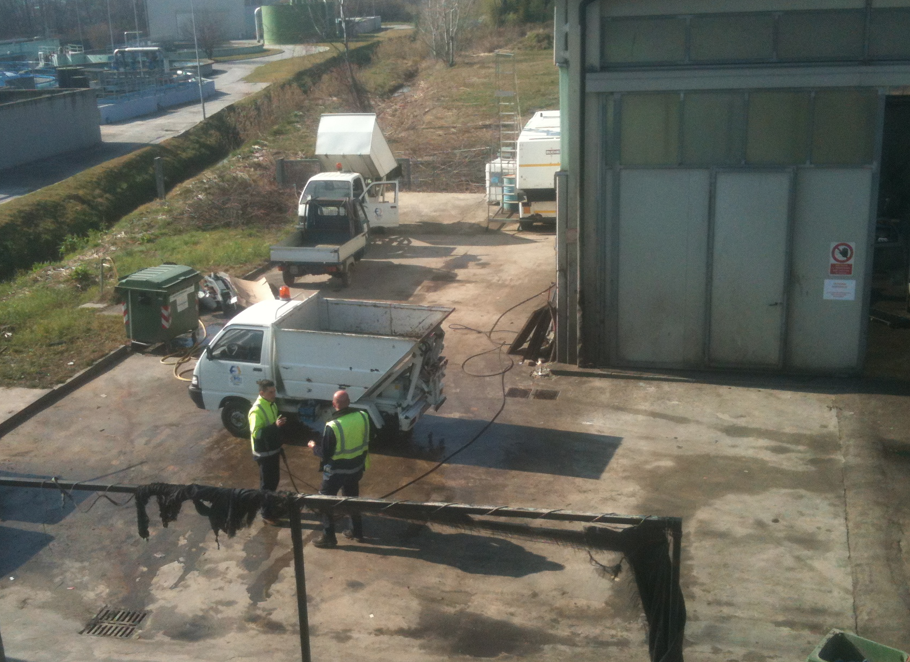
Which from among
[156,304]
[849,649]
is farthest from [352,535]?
[156,304]

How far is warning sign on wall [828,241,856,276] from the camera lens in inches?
509

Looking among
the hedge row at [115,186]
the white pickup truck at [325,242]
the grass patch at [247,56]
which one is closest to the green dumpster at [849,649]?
the white pickup truck at [325,242]

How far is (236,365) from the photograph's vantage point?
11.7 meters

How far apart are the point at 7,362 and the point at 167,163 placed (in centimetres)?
2237

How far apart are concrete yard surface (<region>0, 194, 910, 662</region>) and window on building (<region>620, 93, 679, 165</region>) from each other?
133 inches

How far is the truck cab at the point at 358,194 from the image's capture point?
21.2 metres

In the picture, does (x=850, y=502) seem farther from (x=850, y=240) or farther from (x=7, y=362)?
(x=7, y=362)

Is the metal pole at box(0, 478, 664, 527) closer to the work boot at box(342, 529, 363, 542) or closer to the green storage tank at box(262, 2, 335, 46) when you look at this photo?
the work boot at box(342, 529, 363, 542)

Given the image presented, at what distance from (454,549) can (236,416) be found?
13.7ft

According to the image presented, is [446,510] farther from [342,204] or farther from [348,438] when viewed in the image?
[342,204]

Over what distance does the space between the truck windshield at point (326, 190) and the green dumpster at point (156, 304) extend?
620 centimetres

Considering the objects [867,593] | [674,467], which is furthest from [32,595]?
[867,593]

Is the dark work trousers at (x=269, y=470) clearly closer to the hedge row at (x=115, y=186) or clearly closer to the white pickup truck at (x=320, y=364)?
the white pickup truck at (x=320, y=364)

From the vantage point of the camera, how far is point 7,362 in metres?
15.0
